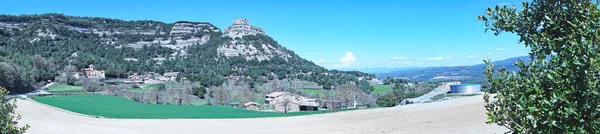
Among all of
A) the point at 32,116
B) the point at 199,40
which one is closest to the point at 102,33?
the point at 199,40

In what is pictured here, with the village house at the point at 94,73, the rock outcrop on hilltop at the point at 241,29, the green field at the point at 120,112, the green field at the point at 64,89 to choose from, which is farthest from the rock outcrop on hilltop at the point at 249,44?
the green field at the point at 120,112

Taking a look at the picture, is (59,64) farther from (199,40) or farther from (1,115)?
(1,115)

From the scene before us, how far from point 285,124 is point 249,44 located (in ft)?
344

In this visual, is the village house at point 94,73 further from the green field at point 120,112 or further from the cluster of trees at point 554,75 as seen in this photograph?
the cluster of trees at point 554,75

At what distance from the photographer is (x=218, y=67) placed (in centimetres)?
12094

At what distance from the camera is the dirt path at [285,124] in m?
27.0

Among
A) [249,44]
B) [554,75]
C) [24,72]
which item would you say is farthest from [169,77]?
[554,75]

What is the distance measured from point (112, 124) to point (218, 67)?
269 feet

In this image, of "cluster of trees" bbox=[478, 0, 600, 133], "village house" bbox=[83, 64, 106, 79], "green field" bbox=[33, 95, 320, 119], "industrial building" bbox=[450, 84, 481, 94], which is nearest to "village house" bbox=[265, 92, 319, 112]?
"green field" bbox=[33, 95, 320, 119]

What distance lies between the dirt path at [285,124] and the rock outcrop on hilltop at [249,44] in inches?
3443

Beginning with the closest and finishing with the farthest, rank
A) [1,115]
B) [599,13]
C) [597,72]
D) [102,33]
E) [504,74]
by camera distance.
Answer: [597,72]
[599,13]
[504,74]
[1,115]
[102,33]

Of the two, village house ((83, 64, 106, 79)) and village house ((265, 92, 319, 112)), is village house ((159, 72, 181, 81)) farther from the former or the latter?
village house ((265, 92, 319, 112))

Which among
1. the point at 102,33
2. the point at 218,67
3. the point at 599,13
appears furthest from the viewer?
the point at 102,33

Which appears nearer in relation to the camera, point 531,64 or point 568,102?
point 568,102
